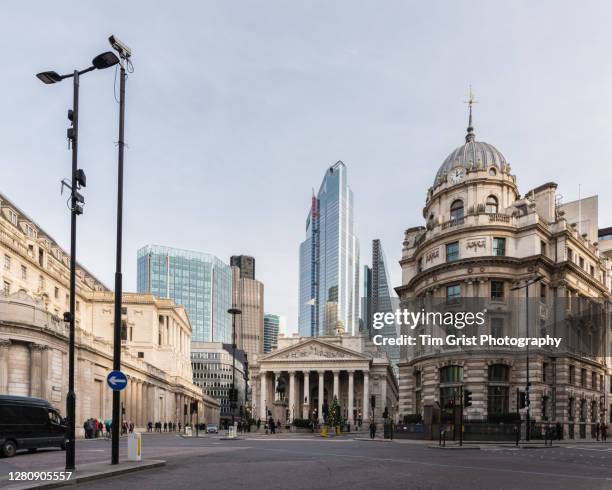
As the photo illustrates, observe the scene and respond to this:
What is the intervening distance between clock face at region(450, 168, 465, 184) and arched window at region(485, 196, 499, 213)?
144 inches

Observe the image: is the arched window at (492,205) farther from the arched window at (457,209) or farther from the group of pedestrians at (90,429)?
the group of pedestrians at (90,429)

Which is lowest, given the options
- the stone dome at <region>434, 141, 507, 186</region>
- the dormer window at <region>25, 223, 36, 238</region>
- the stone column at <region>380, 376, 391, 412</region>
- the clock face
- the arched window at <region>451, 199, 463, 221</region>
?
the stone column at <region>380, 376, 391, 412</region>

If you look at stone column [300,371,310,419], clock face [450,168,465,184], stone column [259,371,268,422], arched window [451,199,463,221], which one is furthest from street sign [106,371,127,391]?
stone column [259,371,268,422]

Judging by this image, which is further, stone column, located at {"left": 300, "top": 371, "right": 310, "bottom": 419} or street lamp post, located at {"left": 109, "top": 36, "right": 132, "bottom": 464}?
stone column, located at {"left": 300, "top": 371, "right": 310, "bottom": 419}

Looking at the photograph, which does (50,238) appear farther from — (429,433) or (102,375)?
(429,433)

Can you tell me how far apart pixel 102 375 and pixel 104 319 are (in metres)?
31.2

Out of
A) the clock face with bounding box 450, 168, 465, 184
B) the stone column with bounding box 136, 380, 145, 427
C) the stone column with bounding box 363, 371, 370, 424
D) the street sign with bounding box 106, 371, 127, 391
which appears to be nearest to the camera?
the street sign with bounding box 106, 371, 127, 391

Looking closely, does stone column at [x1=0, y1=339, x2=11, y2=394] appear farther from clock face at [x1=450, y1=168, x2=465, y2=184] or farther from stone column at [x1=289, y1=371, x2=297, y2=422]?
stone column at [x1=289, y1=371, x2=297, y2=422]

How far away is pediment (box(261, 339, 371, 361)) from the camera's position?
429 feet

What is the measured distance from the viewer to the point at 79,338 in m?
56.8

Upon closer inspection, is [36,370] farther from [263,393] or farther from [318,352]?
[263,393]

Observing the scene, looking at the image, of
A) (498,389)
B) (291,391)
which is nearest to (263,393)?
(291,391)

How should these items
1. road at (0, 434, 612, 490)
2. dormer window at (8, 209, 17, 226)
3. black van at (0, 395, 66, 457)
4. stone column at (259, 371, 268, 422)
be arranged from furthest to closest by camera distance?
stone column at (259, 371, 268, 422) → dormer window at (8, 209, 17, 226) → black van at (0, 395, 66, 457) → road at (0, 434, 612, 490)

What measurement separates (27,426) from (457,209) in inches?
2027
